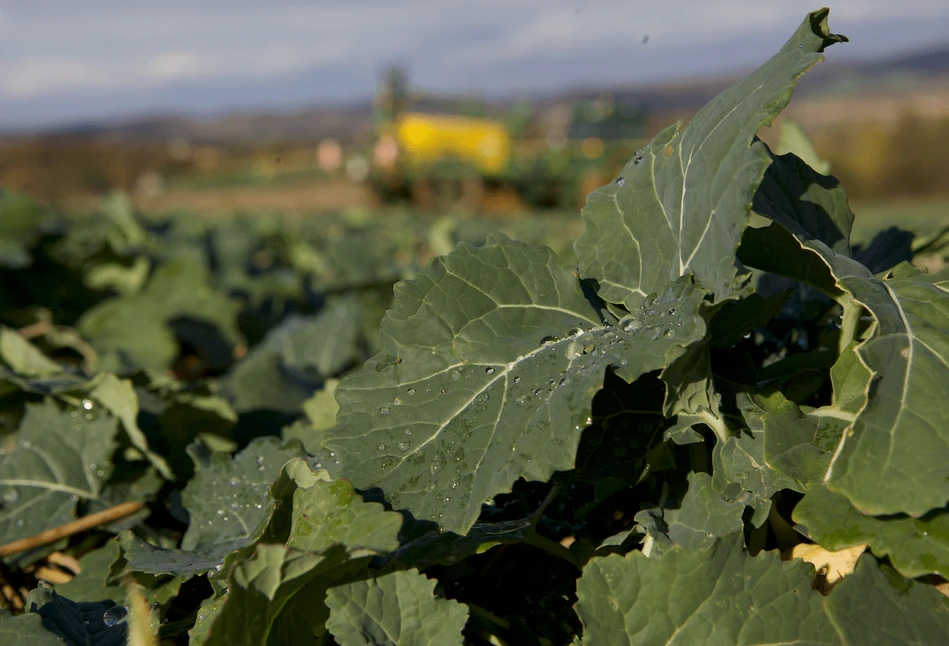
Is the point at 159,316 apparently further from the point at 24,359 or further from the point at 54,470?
the point at 54,470

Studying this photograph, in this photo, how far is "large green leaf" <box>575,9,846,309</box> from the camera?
952mm

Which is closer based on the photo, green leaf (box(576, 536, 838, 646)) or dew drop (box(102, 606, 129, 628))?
green leaf (box(576, 536, 838, 646))

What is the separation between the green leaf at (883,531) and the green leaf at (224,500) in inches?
31.1

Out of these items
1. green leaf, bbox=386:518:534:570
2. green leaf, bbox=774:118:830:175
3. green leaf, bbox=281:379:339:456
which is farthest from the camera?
green leaf, bbox=774:118:830:175

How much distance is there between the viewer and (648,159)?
48.8 inches

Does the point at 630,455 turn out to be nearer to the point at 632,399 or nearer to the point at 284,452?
the point at 632,399

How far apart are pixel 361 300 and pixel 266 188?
4097 centimetres

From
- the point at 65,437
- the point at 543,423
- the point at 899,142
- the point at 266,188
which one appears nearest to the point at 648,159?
the point at 543,423

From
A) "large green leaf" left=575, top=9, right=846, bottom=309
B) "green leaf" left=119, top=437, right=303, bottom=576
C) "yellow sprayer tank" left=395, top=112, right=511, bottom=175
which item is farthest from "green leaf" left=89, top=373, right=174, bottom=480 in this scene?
"yellow sprayer tank" left=395, top=112, right=511, bottom=175

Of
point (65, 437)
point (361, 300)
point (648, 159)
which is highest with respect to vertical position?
point (648, 159)

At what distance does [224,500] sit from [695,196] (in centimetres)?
93

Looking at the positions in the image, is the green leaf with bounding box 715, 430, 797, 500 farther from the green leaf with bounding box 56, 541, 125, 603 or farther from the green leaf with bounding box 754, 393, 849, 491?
the green leaf with bounding box 56, 541, 125, 603

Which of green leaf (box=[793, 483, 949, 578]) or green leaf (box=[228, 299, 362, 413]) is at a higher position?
green leaf (box=[793, 483, 949, 578])

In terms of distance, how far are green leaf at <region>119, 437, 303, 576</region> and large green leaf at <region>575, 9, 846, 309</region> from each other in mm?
628
